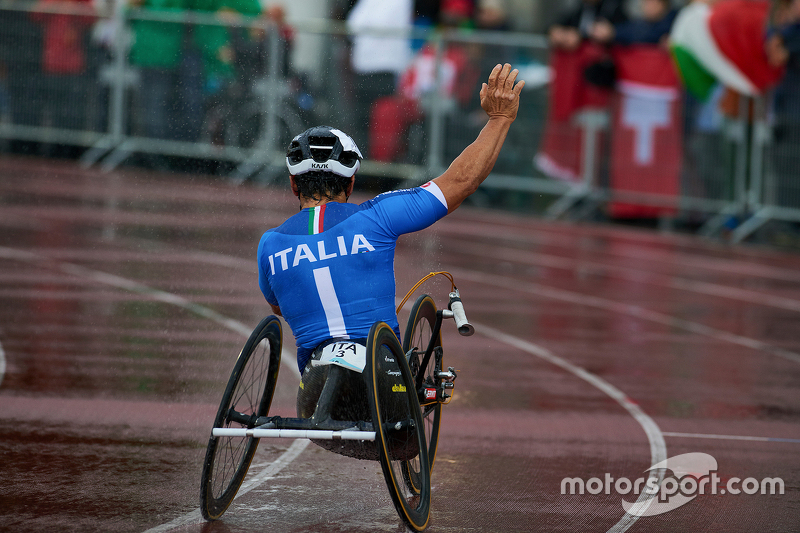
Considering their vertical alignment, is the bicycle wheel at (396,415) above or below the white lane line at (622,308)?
above

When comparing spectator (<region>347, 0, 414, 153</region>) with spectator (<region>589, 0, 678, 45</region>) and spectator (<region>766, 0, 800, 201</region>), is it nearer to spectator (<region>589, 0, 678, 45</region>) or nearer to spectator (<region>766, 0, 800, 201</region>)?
spectator (<region>589, 0, 678, 45</region>)

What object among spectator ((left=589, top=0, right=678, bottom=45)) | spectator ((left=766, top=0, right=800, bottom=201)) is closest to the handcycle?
spectator ((left=766, top=0, right=800, bottom=201))

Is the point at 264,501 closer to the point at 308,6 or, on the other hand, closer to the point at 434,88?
the point at 434,88

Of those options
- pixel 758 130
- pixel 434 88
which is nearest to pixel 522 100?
pixel 434 88

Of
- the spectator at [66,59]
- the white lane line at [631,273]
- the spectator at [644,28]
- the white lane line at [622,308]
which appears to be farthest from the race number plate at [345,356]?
the spectator at [66,59]

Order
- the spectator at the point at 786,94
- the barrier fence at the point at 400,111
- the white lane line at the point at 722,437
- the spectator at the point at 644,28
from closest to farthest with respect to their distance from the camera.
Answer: the white lane line at the point at 722,437
the spectator at the point at 786,94
the barrier fence at the point at 400,111
the spectator at the point at 644,28

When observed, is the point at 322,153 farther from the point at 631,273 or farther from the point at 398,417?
the point at 631,273

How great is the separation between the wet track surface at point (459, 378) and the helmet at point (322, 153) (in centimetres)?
132

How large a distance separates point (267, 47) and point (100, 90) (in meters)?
3.43

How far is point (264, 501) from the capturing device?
19.0 ft

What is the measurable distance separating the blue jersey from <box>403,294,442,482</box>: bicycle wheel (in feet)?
1.29

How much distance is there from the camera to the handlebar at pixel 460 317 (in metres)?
5.45

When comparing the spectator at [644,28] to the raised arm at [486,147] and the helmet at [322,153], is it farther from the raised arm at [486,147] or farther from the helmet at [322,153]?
the helmet at [322,153]

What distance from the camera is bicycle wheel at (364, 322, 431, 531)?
193 inches
